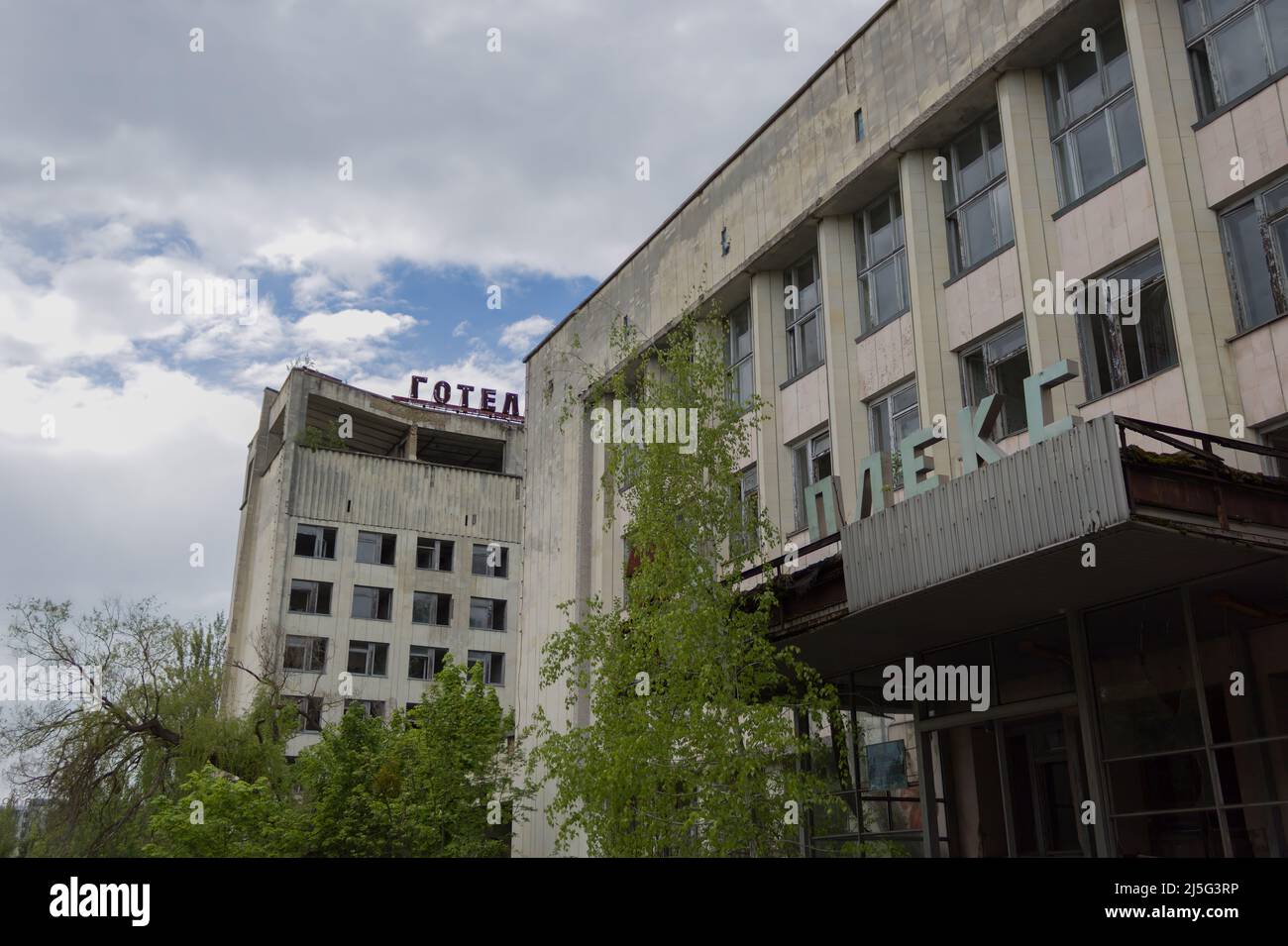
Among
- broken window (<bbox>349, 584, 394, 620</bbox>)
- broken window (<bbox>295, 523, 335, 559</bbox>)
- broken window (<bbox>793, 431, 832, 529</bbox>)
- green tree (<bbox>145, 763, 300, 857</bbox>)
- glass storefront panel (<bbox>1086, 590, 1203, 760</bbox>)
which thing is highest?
broken window (<bbox>295, 523, 335, 559</bbox>)

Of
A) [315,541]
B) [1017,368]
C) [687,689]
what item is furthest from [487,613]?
[687,689]

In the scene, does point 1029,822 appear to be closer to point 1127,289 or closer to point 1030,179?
point 1127,289

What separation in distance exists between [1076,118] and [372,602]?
4885 centimetres

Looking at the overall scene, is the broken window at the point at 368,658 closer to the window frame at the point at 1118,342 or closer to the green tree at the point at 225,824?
the green tree at the point at 225,824

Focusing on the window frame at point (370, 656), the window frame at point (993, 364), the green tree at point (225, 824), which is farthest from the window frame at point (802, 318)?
the window frame at point (370, 656)

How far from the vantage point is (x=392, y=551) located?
61.1 metres

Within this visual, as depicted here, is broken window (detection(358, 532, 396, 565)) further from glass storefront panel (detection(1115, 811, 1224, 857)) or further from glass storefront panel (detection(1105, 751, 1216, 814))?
glass storefront panel (detection(1115, 811, 1224, 857))

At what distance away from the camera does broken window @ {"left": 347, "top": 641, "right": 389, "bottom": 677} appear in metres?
58.0

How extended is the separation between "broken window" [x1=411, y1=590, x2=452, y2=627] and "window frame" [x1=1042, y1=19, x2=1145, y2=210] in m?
48.2

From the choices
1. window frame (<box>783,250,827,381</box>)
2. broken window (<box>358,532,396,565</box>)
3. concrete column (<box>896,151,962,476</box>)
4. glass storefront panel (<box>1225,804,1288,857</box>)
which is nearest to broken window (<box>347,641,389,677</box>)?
broken window (<box>358,532,396,565</box>)

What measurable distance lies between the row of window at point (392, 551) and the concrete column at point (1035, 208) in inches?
1886
